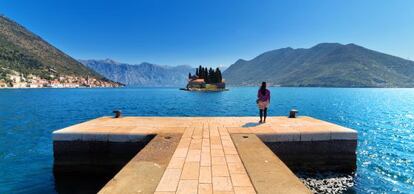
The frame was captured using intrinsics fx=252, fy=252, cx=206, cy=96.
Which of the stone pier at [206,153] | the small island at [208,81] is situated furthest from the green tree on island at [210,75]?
the stone pier at [206,153]

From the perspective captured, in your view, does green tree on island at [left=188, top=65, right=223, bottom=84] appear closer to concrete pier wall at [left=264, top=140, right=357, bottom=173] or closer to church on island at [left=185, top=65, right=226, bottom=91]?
church on island at [left=185, top=65, right=226, bottom=91]

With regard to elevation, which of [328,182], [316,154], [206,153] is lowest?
[328,182]

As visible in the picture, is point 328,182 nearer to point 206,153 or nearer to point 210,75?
point 206,153

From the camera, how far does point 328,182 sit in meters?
12.5

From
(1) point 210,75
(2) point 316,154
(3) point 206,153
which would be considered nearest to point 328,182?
(2) point 316,154

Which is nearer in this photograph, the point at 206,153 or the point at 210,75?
the point at 206,153

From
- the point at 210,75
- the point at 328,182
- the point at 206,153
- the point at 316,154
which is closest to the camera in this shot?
the point at 206,153

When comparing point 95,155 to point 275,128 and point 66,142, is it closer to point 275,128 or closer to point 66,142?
point 66,142

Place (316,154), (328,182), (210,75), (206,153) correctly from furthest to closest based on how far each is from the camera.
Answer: (210,75)
(316,154)
(328,182)
(206,153)

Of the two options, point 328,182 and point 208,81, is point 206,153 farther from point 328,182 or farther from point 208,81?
point 208,81

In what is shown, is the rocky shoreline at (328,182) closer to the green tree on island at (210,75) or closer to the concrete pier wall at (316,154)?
the concrete pier wall at (316,154)

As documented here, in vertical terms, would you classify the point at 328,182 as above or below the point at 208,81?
below

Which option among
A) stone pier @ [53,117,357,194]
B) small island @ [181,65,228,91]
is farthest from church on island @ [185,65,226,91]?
stone pier @ [53,117,357,194]

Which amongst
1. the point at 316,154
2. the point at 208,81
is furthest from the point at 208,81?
the point at 316,154
